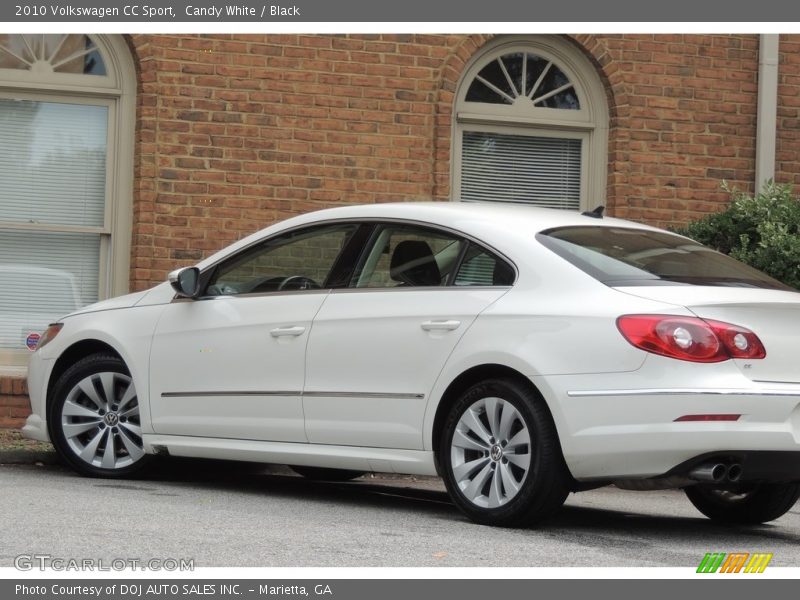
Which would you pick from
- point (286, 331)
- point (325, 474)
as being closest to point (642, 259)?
point (286, 331)

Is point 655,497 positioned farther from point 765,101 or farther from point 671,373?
point 765,101

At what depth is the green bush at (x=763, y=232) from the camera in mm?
10336

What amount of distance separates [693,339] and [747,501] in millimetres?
1577

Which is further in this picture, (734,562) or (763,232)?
(763,232)

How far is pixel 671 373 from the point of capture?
6250mm

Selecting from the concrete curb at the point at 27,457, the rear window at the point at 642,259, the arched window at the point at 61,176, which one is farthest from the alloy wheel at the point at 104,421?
the arched window at the point at 61,176

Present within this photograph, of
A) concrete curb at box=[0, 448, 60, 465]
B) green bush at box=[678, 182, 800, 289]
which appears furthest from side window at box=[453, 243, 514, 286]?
green bush at box=[678, 182, 800, 289]

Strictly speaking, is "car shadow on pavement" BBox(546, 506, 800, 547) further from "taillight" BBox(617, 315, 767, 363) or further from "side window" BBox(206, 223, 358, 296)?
"side window" BBox(206, 223, 358, 296)

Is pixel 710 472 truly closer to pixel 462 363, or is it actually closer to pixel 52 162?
pixel 462 363

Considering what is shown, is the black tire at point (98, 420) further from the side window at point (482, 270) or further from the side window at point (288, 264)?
the side window at point (482, 270)

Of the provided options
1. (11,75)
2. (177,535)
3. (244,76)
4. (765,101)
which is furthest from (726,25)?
(177,535)

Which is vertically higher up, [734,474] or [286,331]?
[286,331]

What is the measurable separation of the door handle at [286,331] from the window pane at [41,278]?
13.9 feet

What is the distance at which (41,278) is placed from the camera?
1157 cm
